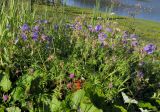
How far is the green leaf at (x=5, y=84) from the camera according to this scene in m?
3.40

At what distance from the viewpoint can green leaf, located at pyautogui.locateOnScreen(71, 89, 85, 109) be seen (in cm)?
327

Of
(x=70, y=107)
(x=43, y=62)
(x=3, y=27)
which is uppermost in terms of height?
(x=3, y=27)

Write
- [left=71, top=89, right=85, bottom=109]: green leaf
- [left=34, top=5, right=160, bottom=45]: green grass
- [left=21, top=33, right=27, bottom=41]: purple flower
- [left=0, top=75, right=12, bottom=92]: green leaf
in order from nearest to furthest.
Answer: [left=71, top=89, right=85, bottom=109]: green leaf → [left=0, top=75, right=12, bottom=92]: green leaf → [left=21, top=33, right=27, bottom=41]: purple flower → [left=34, top=5, right=160, bottom=45]: green grass

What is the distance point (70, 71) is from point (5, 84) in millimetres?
610

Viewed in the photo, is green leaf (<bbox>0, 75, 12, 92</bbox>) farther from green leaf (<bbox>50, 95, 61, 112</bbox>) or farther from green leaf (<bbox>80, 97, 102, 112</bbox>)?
green leaf (<bbox>80, 97, 102, 112</bbox>)

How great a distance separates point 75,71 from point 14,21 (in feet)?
3.33

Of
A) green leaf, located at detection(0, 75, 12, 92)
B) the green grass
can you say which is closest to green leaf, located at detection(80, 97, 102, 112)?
green leaf, located at detection(0, 75, 12, 92)

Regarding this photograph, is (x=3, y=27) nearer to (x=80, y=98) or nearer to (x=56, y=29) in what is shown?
(x=56, y=29)

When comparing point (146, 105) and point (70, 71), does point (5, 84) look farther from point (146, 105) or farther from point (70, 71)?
point (146, 105)

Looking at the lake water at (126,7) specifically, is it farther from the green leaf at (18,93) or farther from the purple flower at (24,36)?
the green leaf at (18,93)

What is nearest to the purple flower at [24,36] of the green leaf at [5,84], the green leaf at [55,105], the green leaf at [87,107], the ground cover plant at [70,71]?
the ground cover plant at [70,71]

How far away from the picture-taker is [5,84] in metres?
3.42

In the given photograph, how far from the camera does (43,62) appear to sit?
11.8 feet

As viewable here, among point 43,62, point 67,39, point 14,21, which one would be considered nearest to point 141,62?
point 67,39
